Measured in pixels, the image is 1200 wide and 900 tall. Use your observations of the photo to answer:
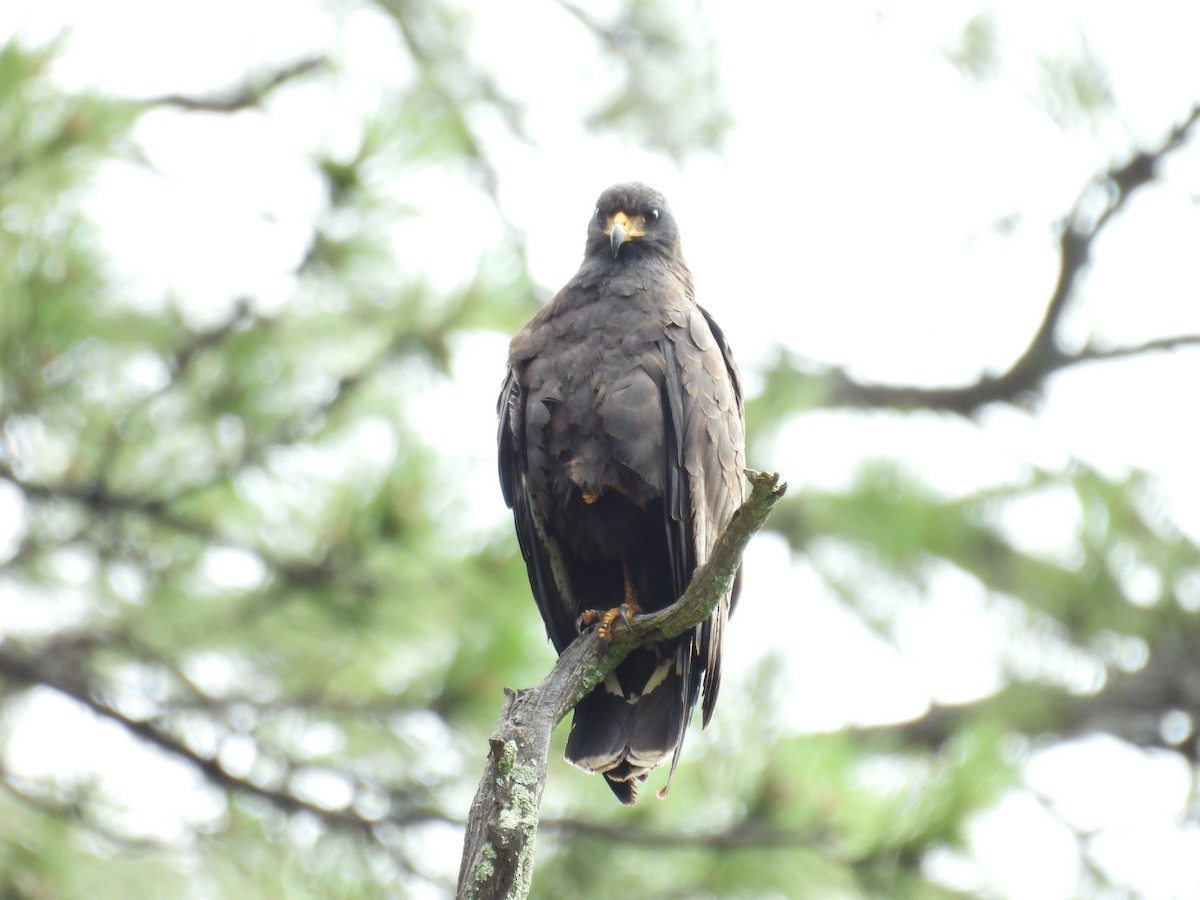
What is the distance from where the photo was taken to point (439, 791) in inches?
174

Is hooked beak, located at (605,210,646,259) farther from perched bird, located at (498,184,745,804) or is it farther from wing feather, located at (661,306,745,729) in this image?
wing feather, located at (661,306,745,729)

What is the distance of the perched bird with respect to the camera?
142 inches

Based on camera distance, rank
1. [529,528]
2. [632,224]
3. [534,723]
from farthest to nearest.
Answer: [632,224] < [529,528] < [534,723]

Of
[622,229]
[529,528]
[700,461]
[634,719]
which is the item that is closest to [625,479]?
[700,461]

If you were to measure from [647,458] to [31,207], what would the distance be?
233 cm

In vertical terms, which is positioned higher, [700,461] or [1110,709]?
[1110,709]

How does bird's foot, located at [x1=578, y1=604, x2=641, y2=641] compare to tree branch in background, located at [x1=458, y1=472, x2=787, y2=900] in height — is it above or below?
above

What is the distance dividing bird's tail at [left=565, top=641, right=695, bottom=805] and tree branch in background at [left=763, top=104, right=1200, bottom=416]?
326 centimetres

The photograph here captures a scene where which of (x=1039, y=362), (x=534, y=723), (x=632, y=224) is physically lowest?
(x=534, y=723)

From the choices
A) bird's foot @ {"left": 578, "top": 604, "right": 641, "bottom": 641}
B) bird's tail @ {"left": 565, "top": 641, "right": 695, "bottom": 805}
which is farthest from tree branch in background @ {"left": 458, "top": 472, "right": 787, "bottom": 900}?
bird's tail @ {"left": 565, "top": 641, "right": 695, "bottom": 805}

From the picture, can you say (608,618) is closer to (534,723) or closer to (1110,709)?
(534,723)

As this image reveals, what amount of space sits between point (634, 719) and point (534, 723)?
1106mm

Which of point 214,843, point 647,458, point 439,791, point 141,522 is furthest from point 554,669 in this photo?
point 214,843

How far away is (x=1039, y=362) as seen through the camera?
24.3 ft
